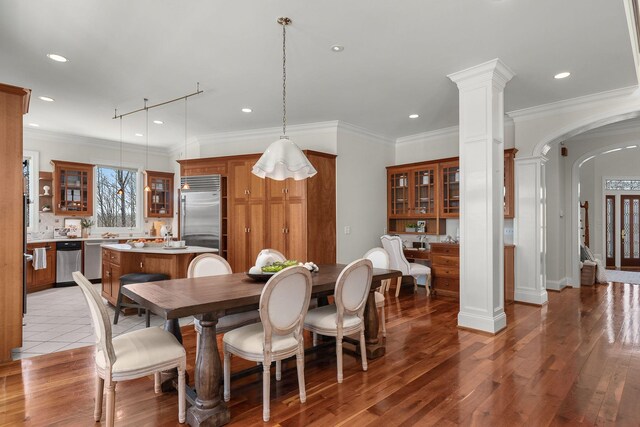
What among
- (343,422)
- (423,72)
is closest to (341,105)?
(423,72)

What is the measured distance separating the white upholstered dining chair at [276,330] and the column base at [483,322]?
2340 mm

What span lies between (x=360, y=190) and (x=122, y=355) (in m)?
4.81

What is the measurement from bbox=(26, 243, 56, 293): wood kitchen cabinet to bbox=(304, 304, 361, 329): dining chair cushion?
548 centimetres

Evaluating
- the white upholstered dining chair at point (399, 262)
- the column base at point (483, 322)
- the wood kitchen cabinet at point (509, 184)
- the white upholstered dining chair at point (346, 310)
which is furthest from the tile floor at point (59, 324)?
the wood kitchen cabinet at point (509, 184)

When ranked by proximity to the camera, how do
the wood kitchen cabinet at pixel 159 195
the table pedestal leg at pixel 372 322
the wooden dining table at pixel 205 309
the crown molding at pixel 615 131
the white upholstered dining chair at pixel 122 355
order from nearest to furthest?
the white upholstered dining chair at pixel 122 355
the wooden dining table at pixel 205 309
the table pedestal leg at pixel 372 322
the crown molding at pixel 615 131
the wood kitchen cabinet at pixel 159 195

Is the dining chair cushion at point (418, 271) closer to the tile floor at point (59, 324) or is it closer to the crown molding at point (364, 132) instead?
the crown molding at point (364, 132)

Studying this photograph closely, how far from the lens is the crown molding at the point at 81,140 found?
6575 mm

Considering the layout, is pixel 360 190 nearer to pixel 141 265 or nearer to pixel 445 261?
pixel 445 261

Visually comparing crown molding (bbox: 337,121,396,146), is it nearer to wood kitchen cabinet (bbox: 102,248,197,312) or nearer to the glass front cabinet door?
the glass front cabinet door

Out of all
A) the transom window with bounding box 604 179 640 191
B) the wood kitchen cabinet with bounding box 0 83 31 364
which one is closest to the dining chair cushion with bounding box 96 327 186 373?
the wood kitchen cabinet with bounding box 0 83 31 364

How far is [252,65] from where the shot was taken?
12.5ft

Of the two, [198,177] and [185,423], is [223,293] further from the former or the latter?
[198,177]

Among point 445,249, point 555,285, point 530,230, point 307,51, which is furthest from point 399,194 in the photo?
point 307,51

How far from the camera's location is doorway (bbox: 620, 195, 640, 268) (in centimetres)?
906
